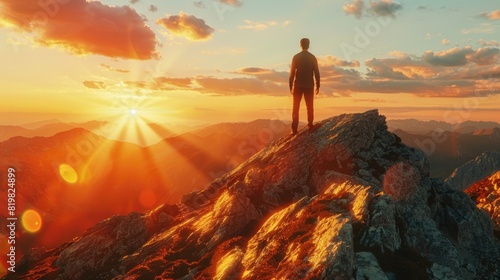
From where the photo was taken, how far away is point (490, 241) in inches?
1119

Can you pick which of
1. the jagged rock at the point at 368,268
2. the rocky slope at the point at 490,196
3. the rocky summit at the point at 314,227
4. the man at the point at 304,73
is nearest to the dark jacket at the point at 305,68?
the man at the point at 304,73

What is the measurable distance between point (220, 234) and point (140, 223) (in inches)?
576

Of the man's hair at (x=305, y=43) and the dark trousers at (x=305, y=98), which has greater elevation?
the man's hair at (x=305, y=43)

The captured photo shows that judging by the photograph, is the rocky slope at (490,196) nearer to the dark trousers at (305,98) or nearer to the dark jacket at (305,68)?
the dark trousers at (305,98)

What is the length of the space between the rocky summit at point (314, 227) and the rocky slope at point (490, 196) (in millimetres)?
4648

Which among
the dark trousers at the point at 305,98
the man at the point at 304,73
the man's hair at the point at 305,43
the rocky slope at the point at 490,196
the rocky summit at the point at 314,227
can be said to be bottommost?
the rocky slope at the point at 490,196

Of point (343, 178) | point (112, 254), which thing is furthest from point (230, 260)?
point (112, 254)

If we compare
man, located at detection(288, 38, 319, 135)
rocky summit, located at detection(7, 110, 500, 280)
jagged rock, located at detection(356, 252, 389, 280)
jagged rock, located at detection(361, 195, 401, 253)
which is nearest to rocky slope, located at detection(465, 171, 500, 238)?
rocky summit, located at detection(7, 110, 500, 280)

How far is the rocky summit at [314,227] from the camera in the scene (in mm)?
16891

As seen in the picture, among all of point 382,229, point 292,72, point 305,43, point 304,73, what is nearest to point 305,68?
point 304,73

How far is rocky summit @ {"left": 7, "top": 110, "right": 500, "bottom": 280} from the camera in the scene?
16.9 m

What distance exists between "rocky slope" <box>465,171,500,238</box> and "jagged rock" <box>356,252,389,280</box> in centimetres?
2378

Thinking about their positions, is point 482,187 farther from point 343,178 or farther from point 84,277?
point 84,277

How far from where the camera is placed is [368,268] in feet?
50.0
